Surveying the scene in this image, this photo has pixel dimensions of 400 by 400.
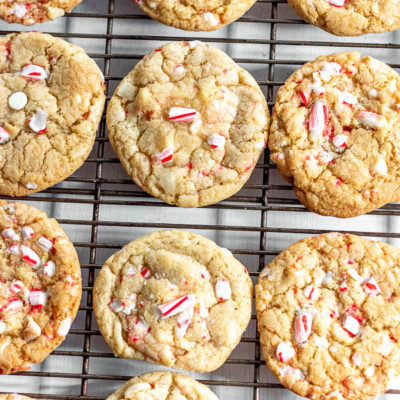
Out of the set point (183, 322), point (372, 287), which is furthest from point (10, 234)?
point (372, 287)

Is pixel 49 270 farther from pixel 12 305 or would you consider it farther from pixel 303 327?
pixel 303 327

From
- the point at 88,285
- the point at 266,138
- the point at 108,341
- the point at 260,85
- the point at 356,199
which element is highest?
the point at 260,85

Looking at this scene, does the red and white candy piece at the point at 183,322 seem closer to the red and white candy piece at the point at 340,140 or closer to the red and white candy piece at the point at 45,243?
the red and white candy piece at the point at 45,243

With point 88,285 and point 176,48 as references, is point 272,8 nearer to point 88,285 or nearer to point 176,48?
point 176,48

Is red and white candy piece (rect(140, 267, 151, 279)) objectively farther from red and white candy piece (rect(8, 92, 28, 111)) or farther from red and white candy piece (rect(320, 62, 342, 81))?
red and white candy piece (rect(320, 62, 342, 81))

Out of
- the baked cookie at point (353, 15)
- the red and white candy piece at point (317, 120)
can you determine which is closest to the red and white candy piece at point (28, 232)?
the red and white candy piece at point (317, 120)

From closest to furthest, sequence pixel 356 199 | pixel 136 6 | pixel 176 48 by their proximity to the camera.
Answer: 1. pixel 356 199
2. pixel 176 48
3. pixel 136 6

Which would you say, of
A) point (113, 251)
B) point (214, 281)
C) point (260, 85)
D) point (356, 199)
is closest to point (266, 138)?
point (260, 85)
